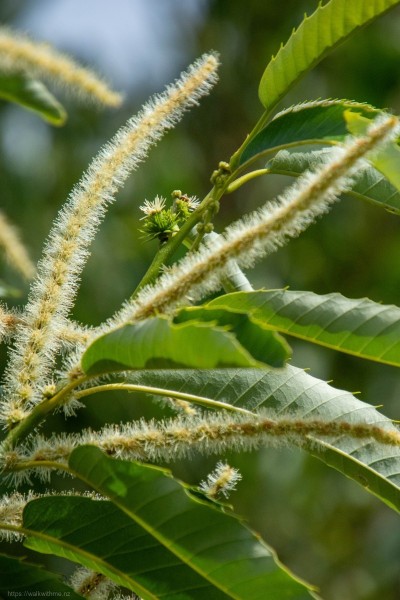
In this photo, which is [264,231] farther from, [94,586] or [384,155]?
[94,586]

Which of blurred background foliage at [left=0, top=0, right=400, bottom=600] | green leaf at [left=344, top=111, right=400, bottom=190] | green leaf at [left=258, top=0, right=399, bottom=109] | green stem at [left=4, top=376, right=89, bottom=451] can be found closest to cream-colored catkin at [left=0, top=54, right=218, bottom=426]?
green stem at [left=4, top=376, right=89, bottom=451]

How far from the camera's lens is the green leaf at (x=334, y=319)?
127cm

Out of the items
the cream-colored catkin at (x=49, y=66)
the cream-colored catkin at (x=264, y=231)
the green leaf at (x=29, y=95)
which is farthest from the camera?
the green leaf at (x=29, y=95)

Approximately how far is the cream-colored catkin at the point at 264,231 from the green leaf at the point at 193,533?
22 cm

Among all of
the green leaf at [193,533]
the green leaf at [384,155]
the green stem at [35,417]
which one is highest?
the green leaf at [384,155]

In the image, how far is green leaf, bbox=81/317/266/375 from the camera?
0.97 metres

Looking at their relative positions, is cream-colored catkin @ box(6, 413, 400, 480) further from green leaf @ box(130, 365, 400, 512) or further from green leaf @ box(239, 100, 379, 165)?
green leaf @ box(239, 100, 379, 165)

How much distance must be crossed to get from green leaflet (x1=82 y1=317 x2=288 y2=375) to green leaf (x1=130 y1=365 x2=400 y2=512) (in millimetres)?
226

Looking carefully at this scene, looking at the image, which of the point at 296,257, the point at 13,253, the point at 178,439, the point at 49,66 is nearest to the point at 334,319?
the point at 178,439

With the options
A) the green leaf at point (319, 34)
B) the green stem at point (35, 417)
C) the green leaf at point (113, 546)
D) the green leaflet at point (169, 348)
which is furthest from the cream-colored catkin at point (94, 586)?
the green leaf at point (319, 34)

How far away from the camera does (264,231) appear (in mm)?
1157

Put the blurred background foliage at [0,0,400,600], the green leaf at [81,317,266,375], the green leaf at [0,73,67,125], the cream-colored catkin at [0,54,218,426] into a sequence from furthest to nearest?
the blurred background foliage at [0,0,400,600]
the green leaf at [0,73,67,125]
the cream-colored catkin at [0,54,218,426]
the green leaf at [81,317,266,375]

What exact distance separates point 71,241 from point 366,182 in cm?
52

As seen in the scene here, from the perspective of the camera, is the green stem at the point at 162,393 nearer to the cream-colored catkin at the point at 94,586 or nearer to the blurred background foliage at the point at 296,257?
the cream-colored catkin at the point at 94,586
